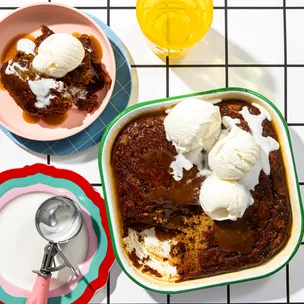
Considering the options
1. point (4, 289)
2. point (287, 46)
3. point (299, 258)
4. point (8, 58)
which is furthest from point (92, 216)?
point (287, 46)

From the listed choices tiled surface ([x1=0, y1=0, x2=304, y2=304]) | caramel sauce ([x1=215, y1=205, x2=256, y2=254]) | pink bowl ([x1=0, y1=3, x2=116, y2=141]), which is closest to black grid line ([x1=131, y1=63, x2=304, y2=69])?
tiled surface ([x1=0, y1=0, x2=304, y2=304])

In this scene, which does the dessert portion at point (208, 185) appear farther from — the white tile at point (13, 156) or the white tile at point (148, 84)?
the white tile at point (13, 156)

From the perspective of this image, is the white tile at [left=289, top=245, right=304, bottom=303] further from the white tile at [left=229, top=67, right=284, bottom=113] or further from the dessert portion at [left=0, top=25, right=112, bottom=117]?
the dessert portion at [left=0, top=25, right=112, bottom=117]

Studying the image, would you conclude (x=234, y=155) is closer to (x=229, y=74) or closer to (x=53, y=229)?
(x=229, y=74)

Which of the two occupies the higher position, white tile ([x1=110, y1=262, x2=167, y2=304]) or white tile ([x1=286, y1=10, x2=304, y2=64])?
white tile ([x1=286, y1=10, x2=304, y2=64])

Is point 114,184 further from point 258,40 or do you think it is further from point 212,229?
point 258,40

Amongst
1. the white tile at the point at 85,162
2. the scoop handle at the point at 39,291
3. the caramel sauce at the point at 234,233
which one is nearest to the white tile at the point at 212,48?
the white tile at the point at 85,162
